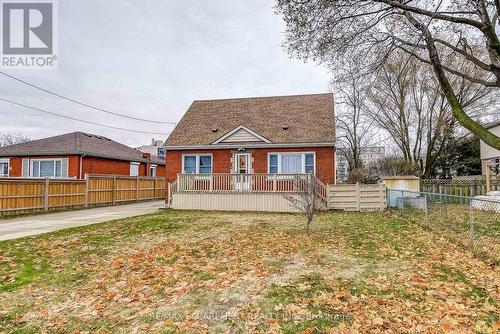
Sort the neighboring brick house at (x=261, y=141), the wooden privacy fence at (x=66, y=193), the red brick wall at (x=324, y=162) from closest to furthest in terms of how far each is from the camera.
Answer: the wooden privacy fence at (x=66, y=193), the red brick wall at (x=324, y=162), the neighboring brick house at (x=261, y=141)

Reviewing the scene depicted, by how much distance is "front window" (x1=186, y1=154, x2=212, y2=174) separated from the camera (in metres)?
18.6

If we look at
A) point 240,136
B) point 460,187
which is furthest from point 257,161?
point 460,187

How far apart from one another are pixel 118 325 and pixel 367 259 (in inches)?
194

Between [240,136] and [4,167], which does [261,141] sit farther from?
[4,167]

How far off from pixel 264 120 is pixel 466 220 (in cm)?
1272

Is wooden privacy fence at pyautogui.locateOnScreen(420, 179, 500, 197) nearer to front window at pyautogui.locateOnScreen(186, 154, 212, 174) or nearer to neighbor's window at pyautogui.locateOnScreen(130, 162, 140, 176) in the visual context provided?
front window at pyautogui.locateOnScreen(186, 154, 212, 174)

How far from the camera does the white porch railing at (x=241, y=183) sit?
1566 centimetres

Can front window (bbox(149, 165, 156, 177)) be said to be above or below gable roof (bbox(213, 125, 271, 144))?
below

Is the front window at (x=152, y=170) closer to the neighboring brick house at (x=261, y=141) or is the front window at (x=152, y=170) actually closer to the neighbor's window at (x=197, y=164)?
the neighboring brick house at (x=261, y=141)

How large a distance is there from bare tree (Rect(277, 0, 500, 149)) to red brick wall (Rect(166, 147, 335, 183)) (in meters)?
7.45

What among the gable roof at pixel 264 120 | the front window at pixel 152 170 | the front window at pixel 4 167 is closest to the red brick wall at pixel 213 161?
the gable roof at pixel 264 120

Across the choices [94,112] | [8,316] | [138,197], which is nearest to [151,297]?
[8,316]

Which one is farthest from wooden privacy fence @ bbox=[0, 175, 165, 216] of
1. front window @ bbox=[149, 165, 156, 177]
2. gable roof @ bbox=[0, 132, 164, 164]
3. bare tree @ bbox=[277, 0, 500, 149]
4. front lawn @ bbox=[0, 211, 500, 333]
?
bare tree @ bbox=[277, 0, 500, 149]

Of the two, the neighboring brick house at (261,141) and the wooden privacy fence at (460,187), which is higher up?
the neighboring brick house at (261,141)
